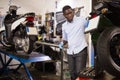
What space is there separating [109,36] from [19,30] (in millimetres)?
2829

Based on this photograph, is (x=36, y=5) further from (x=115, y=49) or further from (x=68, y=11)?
(x=115, y=49)

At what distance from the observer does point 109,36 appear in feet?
7.20

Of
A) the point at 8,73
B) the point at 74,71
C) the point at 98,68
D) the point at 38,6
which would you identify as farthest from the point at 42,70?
the point at 98,68

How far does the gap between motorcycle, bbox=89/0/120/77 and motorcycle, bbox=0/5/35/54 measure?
2113 millimetres

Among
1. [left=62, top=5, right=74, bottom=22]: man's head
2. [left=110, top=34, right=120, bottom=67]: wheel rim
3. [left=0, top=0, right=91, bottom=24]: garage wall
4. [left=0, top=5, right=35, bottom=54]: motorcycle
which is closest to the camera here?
[left=110, top=34, right=120, bottom=67]: wheel rim

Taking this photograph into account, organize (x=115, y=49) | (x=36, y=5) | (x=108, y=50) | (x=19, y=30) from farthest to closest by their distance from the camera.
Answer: (x=36, y=5) < (x=19, y=30) < (x=115, y=49) < (x=108, y=50)

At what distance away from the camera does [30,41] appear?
418 centimetres

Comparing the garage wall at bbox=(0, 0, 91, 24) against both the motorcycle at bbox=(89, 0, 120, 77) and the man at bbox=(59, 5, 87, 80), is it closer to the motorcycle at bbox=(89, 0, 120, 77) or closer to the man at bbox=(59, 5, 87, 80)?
the man at bbox=(59, 5, 87, 80)

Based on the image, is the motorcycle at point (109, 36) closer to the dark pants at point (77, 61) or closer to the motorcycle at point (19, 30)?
the dark pants at point (77, 61)

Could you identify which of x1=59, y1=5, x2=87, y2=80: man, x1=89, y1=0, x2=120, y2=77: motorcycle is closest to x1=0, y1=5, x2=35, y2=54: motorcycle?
x1=59, y1=5, x2=87, y2=80: man

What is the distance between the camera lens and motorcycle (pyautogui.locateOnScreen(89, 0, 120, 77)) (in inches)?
86.0

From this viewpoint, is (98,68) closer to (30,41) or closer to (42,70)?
(30,41)

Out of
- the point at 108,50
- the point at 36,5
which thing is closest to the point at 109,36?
the point at 108,50

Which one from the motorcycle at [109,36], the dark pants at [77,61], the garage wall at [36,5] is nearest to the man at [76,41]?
the dark pants at [77,61]
